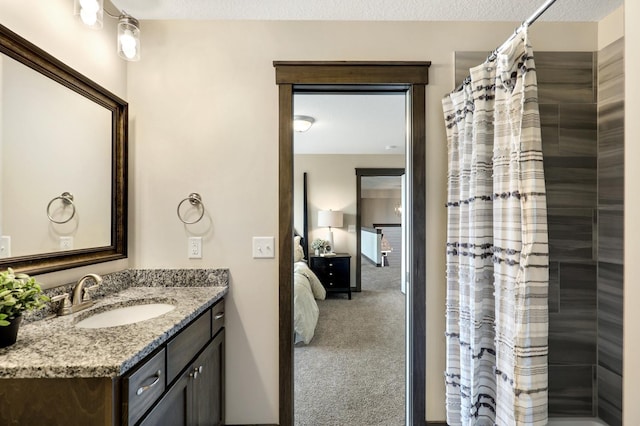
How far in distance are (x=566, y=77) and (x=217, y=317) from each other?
2.35m

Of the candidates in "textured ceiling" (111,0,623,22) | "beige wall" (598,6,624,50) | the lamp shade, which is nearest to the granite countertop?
"textured ceiling" (111,0,623,22)

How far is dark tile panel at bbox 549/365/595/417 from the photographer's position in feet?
5.75

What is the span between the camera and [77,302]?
1.32 metres

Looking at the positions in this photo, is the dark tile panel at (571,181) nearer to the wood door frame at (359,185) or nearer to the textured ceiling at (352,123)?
Result: the textured ceiling at (352,123)

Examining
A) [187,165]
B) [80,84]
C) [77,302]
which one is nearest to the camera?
[77,302]

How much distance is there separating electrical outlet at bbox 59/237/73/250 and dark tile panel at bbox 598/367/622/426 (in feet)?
9.30

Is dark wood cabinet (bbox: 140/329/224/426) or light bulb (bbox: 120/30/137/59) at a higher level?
light bulb (bbox: 120/30/137/59)

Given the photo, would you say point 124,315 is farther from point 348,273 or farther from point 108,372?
point 348,273

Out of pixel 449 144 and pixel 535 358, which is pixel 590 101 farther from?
pixel 535 358

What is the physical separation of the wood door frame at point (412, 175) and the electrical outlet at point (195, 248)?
47 cm

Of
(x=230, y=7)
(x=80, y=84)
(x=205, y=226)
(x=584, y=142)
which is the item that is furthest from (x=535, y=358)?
(x=80, y=84)

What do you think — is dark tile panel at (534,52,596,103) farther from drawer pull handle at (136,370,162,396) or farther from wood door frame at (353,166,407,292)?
wood door frame at (353,166,407,292)

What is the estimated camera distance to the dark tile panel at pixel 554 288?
1.76m

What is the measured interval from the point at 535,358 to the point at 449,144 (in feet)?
3.44
